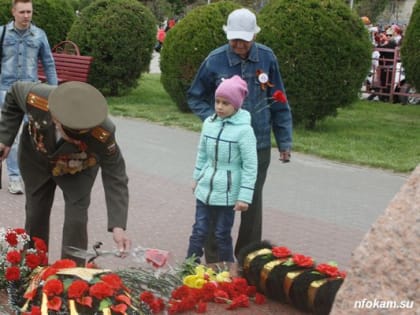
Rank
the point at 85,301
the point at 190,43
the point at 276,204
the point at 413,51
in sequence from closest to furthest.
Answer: the point at 85,301, the point at 276,204, the point at 190,43, the point at 413,51

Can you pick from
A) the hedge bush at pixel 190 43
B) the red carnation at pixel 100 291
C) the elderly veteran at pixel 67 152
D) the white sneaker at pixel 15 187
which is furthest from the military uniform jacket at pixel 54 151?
the hedge bush at pixel 190 43

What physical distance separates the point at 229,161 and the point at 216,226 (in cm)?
48

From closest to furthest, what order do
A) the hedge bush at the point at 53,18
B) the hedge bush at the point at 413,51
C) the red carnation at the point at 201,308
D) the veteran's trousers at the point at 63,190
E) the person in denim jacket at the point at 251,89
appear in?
1. the red carnation at the point at 201,308
2. the veteran's trousers at the point at 63,190
3. the person in denim jacket at the point at 251,89
4. the hedge bush at the point at 413,51
5. the hedge bush at the point at 53,18

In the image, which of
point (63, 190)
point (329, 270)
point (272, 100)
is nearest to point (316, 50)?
point (272, 100)

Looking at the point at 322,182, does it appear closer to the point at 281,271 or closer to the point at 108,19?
the point at 281,271

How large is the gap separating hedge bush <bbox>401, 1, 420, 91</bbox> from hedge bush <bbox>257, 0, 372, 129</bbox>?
5.27 feet

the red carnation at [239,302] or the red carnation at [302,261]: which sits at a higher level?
the red carnation at [302,261]

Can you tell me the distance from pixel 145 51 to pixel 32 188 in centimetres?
1102

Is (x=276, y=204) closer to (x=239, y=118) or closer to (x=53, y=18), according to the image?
(x=239, y=118)

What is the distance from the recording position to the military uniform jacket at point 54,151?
3.84 m

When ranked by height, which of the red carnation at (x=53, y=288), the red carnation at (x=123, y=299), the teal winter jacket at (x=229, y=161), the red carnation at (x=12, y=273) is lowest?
the red carnation at (x=12, y=273)

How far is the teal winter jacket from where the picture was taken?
4.73m

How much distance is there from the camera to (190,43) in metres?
12.6

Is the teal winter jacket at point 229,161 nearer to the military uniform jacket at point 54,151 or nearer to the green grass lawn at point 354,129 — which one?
the military uniform jacket at point 54,151
